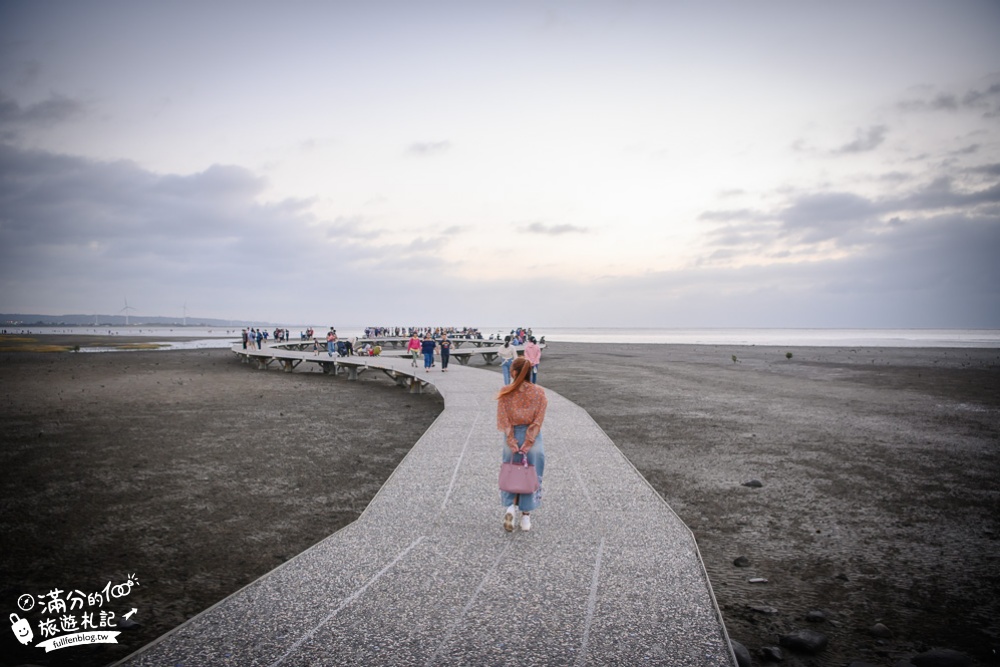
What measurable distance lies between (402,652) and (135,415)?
40.7 feet

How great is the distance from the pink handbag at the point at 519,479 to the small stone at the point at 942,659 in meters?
2.90

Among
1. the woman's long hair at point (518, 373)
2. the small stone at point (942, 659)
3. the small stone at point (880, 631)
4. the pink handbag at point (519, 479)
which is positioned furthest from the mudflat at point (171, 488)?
the small stone at point (942, 659)

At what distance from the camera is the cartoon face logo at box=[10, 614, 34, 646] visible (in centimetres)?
346

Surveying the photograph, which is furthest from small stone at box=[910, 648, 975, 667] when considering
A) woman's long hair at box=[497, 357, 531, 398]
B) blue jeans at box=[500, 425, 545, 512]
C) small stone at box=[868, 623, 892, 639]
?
woman's long hair at box=[497, 357, 531, 398]

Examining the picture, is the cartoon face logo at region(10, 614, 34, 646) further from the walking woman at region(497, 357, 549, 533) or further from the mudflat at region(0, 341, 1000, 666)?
the walking woman at region(497, 357, 549, 533)

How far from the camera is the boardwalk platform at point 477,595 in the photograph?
2943mm

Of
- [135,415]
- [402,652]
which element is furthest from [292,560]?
[135,415]

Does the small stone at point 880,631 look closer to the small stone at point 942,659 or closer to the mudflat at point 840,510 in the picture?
the mudflat at point 840,510

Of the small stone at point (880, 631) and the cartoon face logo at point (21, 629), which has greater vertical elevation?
the cartoon face logo at point (21, 629)

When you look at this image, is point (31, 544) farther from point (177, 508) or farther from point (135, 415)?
point (135, 415)

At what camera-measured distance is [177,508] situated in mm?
6195

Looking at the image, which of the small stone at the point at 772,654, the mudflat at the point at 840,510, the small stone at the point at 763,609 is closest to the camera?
the small stone at the point at 772,654

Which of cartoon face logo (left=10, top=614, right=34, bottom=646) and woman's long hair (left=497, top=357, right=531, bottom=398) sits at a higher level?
woman's long hair (left=497, top=357, right=531, bottom=398)

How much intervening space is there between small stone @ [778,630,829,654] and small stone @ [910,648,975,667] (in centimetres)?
52
